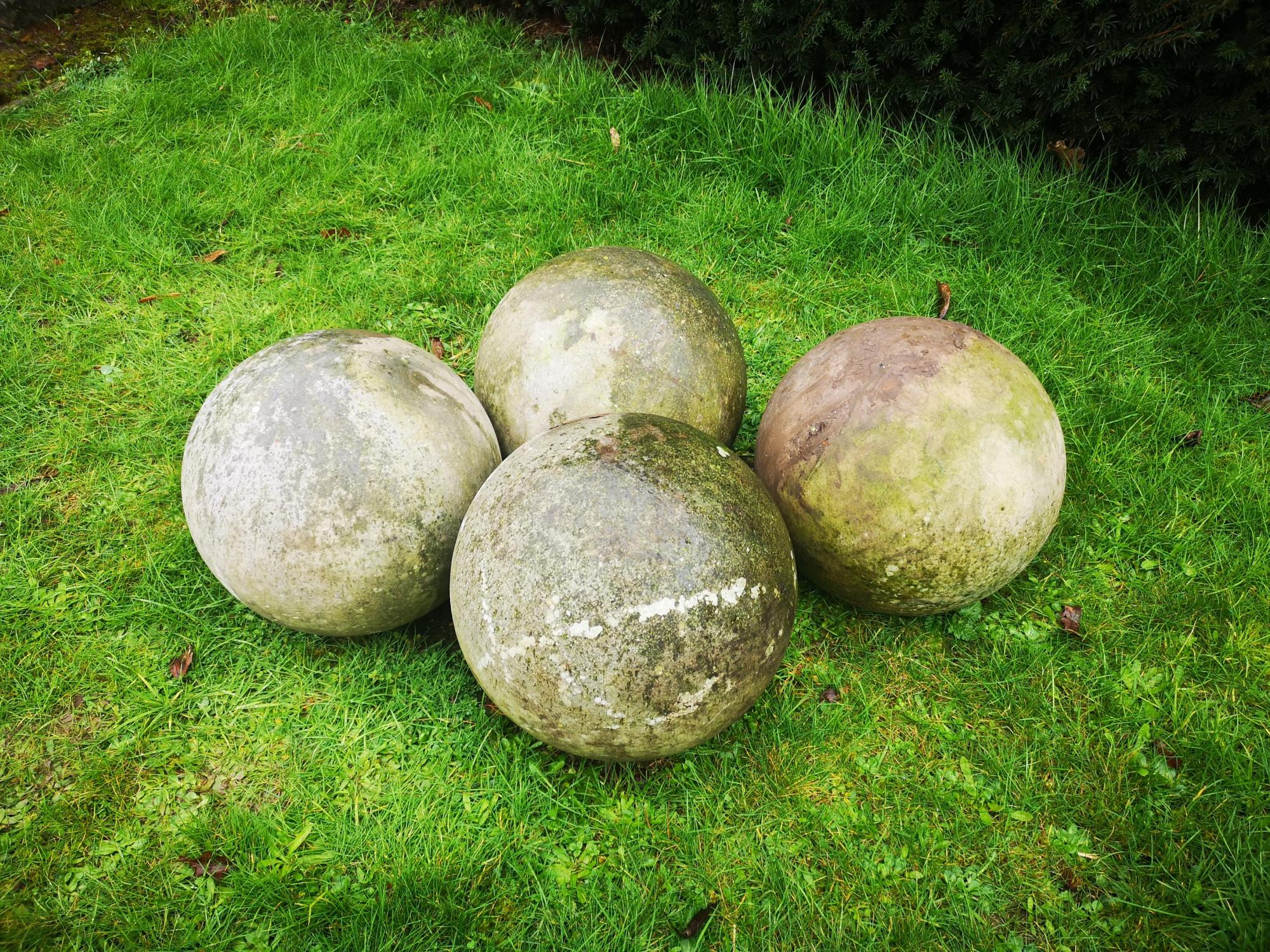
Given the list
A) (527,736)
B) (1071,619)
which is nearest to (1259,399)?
(1071,619)

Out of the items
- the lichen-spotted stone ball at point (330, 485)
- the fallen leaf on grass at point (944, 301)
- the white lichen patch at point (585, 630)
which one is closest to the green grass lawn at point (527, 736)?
the fallen leaf on grass at point (944, 301)

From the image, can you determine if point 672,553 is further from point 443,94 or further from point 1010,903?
point 443,94

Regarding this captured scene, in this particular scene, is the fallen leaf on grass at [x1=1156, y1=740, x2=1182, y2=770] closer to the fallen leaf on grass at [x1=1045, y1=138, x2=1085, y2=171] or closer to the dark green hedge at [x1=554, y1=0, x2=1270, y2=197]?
the dark green hedge at [x1=554, y1=0, x2=1270, y2=197]

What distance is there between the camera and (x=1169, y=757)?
292 cm

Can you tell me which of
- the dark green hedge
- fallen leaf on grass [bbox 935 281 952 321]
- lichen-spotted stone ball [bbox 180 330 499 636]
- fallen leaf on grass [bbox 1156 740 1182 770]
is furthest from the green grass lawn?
lichen-spotted stone ball [bbox 180 330 499 636]

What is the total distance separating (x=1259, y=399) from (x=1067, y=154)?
1.83m

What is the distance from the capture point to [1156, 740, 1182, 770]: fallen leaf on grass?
9.52 ft

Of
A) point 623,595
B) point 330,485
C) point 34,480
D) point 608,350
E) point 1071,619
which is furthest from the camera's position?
point 34,480

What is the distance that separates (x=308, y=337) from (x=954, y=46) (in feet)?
13.6

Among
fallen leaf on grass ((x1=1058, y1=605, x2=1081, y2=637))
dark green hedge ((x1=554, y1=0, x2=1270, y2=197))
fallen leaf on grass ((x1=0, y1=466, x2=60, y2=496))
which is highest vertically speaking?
dark green hedge ((x1=554, y1=0, x2=1270, y2=197))

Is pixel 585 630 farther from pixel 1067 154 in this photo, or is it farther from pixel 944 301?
pixel 1067 154

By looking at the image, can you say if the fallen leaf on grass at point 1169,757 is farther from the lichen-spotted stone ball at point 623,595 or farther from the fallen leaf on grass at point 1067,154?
the fallen leaf on grass at point 1067,154

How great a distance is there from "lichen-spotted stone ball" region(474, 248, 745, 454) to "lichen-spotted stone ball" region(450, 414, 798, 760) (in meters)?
0.46

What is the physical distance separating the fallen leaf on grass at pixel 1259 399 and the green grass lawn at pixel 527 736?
0.04m
